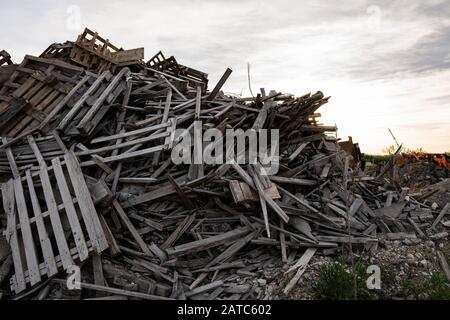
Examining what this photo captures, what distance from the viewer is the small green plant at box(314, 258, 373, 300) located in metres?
4.92

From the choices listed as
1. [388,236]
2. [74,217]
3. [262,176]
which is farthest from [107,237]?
[388,236]

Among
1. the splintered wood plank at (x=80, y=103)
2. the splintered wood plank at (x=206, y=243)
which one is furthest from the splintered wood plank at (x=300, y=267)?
the splintered wood plank at (x=80, y=103)

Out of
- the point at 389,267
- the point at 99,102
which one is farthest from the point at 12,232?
the point at 389,267

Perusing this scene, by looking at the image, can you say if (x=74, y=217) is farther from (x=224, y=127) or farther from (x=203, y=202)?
(x=224, y=127)

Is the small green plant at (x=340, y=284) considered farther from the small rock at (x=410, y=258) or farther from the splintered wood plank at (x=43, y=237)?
the splintered wood plank at (x=43, y=237)

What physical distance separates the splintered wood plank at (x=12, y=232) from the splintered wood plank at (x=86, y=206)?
105cm

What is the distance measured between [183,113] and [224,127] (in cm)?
117

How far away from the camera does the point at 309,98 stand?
8305 mm

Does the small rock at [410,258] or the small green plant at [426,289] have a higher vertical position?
the small rock at [410,258]

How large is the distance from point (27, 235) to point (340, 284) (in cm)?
458

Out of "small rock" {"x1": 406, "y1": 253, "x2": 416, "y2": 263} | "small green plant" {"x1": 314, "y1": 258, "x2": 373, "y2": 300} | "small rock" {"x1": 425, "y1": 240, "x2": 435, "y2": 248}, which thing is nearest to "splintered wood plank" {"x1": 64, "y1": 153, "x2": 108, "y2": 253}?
"small green plant" {"x1": 314, "y1": 258, "x2": 373, "y2": 300}

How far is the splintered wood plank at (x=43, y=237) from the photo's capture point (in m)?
5.73

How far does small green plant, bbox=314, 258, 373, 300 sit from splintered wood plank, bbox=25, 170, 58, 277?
11.9 feet

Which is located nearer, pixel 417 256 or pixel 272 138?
pixel 417 256
